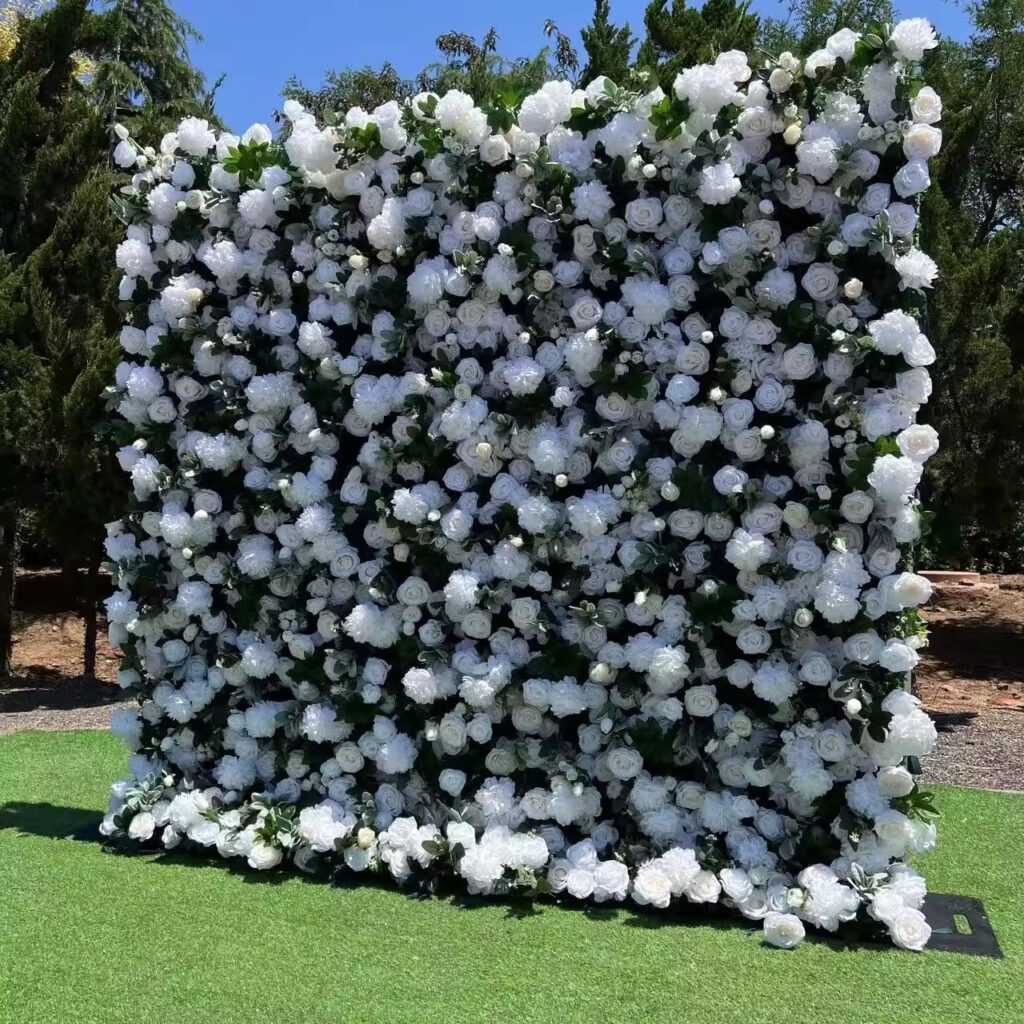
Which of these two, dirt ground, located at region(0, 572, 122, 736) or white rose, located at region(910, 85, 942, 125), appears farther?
dirt ground, located at region(0, 572, 122, 736)

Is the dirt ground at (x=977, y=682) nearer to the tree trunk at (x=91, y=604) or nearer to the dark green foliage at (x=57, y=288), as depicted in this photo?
the dark green foliage at (x=57, y=288)

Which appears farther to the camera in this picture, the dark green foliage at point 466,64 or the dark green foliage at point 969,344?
the dark green foliage at point 466,64

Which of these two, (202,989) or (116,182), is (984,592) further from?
(202,989)

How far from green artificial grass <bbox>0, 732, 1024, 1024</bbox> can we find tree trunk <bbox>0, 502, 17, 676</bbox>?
466cm

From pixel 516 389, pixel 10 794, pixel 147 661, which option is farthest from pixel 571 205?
pixel 10 794

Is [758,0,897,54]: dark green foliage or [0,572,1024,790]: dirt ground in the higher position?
[758,0,897,54]: dark green foliage

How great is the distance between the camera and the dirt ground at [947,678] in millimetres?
6047

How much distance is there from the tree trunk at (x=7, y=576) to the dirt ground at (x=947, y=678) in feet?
0.81

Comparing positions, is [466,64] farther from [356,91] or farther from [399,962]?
[399,962]

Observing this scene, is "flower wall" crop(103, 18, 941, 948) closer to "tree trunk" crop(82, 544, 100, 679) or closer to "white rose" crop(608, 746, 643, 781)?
"white rose" crop(608, 746, 643, 781)

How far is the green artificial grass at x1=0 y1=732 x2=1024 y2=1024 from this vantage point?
2738 mm

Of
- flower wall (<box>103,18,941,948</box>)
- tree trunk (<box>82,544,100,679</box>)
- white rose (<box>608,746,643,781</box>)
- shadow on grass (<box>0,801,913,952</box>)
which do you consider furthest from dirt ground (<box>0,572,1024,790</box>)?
white rose (<box>608,746,643,781</box>)

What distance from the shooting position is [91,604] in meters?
8.19

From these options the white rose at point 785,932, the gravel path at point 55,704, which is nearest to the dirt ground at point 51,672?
the gravel path at point 55,704
